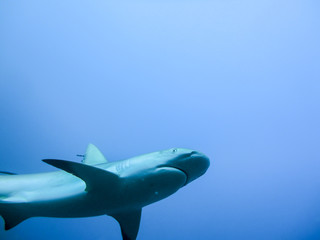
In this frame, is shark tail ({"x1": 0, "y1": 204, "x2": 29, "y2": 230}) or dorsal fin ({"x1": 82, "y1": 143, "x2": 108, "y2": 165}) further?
dorsal fin ({"x1": 82, "y1": 143, "x2": 108, "y2": 165})

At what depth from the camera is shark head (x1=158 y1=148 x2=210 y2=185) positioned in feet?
7.68

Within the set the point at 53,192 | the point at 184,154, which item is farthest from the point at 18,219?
the point at 184,154

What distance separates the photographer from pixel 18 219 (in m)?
3.19

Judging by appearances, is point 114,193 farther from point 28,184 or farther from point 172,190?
point 28,184

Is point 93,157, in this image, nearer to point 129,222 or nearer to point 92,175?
point 129,222

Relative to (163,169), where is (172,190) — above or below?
below

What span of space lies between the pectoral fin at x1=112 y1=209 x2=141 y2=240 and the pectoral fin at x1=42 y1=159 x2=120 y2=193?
887 millimetres

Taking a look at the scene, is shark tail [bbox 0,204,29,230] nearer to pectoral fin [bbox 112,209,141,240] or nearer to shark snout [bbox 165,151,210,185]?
pectoral fin [bbox 112,209,141,240]

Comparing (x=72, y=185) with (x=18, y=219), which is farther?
(x=18, y=219)

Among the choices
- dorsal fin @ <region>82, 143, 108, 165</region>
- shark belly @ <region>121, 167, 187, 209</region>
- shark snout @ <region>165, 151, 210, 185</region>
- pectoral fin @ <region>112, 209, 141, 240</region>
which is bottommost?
pectoral fin @ <region>112, 209, 141, 240</region>

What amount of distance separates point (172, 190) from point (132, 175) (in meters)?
0.48

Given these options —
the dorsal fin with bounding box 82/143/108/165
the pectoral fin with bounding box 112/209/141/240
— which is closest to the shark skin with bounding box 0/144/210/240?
the pectoral fin with bounding box 112/209/141/240

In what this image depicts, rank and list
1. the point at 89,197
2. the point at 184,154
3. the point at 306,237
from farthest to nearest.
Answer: the point at 306,237 → the point at 89,197 → the point at 184,154

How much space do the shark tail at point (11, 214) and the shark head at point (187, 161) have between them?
2.09 m
